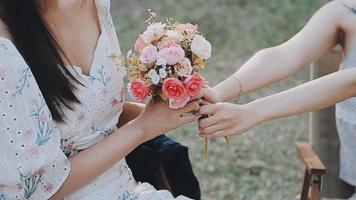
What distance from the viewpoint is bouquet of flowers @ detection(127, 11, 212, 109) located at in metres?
2.25

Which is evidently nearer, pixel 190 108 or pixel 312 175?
pixel 190 108

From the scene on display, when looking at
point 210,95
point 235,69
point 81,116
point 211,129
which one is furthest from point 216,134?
point 235,69

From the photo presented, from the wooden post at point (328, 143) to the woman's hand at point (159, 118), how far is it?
1130mm

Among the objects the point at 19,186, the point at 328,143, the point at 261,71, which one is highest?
the point at 261,71

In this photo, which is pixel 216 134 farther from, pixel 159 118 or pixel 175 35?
pixel 175 35

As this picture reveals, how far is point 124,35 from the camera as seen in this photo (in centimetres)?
755

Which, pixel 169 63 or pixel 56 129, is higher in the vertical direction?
pixel 169 63

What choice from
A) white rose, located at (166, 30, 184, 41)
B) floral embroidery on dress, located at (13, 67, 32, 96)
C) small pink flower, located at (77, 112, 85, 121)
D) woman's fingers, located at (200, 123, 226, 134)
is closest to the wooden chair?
woman's fingers, located at (200, 123, 226, 134)

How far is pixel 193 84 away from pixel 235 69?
14.8ft

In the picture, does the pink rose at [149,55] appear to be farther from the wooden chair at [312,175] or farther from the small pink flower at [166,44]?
the wooden chair at [312,175]

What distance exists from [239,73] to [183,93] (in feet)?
1.79

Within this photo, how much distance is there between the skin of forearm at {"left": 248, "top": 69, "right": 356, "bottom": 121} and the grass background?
2.17 meters

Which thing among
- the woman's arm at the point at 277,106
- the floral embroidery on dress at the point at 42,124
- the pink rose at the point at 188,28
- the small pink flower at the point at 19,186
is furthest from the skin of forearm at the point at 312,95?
the small pink flower at the point at 19,186

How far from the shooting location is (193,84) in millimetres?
2283
